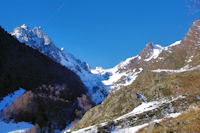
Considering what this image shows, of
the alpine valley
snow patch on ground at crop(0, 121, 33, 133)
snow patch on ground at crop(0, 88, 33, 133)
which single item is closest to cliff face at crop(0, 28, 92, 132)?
the alpine valley

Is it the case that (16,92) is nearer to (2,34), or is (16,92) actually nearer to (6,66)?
(6,66)

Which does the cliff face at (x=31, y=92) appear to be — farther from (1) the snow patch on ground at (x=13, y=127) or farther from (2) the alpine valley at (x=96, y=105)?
(1) the snow patch on ground at (x=13, y=127)

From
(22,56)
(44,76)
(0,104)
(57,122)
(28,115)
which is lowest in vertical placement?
(57,122)

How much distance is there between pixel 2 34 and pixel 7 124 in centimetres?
12285

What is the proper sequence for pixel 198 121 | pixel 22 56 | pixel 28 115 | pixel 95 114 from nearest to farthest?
1. pixel 198 121
2. pixel 95 114
3. pixel 28 115
4. pixel 22 56

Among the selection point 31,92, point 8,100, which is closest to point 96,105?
point 31,92

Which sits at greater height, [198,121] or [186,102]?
[186,102]

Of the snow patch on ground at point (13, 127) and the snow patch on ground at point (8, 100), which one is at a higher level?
the snow patch on ground at point (8, 100)

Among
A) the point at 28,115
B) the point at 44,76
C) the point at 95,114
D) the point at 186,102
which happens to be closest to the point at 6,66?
the point at 44,76

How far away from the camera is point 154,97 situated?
31.4 m

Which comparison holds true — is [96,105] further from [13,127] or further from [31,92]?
[13,127]

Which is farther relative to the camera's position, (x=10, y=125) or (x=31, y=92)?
(x=31, y=92)

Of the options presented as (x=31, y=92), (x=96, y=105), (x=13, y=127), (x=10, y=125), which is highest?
(x=31, y=92)

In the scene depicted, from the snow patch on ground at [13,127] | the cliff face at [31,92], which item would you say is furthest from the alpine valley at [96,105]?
the snow patch on ground at [13,127]
